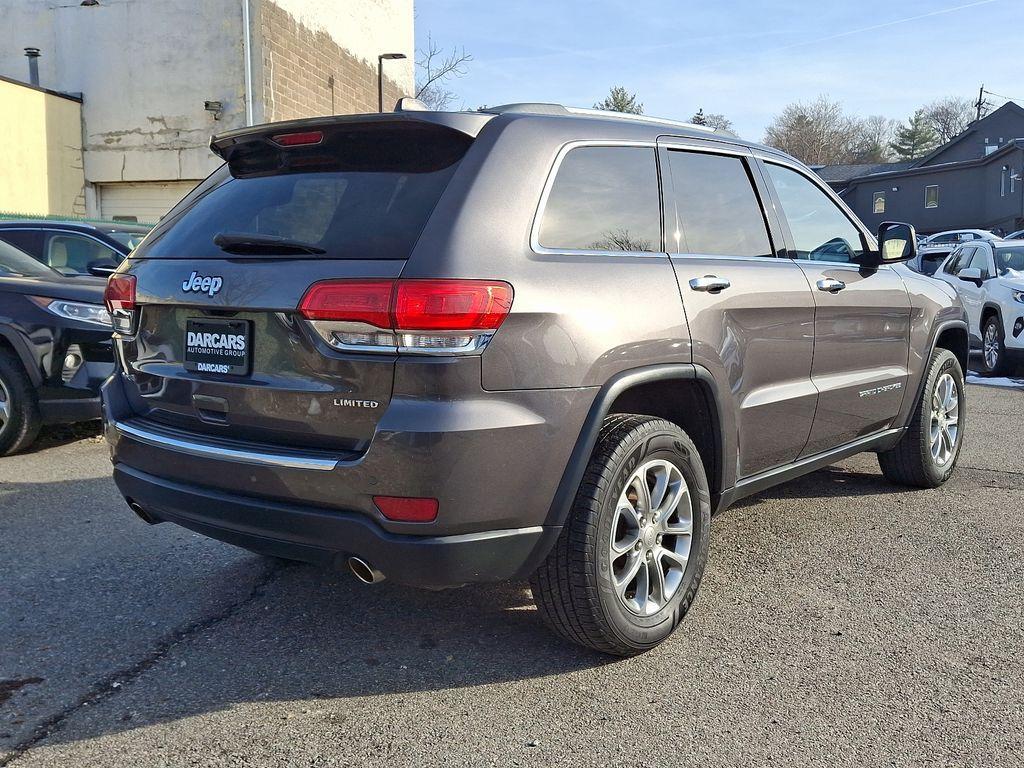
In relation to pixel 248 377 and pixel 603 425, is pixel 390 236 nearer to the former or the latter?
pixel 248 377

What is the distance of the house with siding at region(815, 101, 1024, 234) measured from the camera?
4453cm

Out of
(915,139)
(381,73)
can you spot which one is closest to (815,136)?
(915,139)

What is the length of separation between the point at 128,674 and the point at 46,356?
3883 millimetres

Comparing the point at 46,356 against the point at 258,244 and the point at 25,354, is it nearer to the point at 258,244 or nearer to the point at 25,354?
the point at 25,354

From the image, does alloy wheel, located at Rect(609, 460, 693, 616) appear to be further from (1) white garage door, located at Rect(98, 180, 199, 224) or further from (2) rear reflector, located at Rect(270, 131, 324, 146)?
(1) white garage door, located at Rect(98, 180, 199, 224)

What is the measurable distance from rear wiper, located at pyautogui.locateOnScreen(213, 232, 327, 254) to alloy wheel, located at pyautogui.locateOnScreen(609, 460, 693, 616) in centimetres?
131

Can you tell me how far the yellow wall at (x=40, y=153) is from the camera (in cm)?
1844

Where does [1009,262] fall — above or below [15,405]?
above

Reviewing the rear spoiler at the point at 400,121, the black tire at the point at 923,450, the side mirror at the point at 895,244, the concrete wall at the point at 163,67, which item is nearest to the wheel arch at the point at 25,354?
the rear spoiler at the point at 400,121

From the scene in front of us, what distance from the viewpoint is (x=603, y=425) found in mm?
3176

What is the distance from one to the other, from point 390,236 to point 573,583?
123cm

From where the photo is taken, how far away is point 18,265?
701cm

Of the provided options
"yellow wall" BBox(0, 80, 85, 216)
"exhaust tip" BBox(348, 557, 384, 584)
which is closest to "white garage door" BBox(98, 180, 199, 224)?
"yellow wall" BBox(0, 80, 85, 216)

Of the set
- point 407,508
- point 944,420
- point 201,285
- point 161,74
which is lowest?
point 944,420
